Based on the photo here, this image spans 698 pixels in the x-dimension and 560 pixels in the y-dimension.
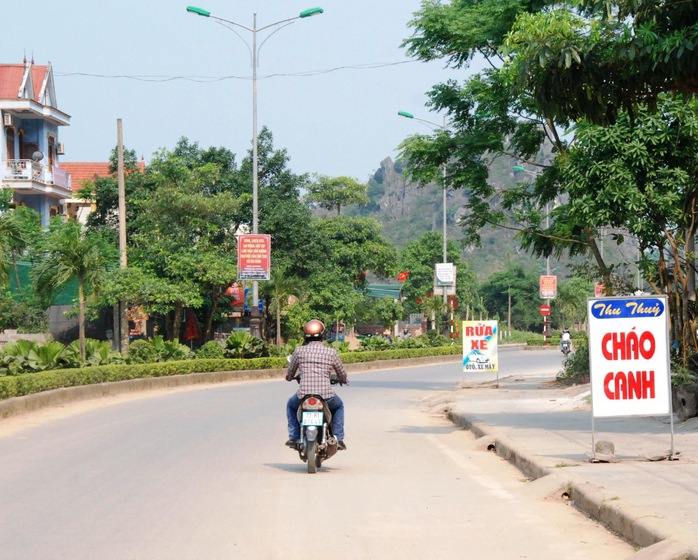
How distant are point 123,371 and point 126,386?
551 mm

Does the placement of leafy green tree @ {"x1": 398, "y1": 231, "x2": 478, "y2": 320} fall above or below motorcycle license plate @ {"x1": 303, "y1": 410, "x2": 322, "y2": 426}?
above

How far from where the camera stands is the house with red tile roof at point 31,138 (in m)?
46.0

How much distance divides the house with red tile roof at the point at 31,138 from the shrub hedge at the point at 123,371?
1469 cm

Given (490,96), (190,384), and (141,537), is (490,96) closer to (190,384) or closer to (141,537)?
(190,384)

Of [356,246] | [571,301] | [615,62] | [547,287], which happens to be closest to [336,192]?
[356,246]

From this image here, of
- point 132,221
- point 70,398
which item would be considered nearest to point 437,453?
→ point 70,398

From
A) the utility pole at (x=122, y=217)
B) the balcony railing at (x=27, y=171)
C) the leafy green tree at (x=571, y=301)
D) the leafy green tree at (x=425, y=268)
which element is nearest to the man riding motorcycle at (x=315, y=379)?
the utility pole at (x=122, y=217)

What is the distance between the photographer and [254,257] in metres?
36.6

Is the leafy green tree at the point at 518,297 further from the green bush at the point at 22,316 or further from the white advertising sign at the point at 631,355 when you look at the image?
the white advertising sign at the point at 631,355

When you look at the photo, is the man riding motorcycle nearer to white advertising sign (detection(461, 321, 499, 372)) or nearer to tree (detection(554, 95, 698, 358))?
tree (detection(554, 95, 698, 358))

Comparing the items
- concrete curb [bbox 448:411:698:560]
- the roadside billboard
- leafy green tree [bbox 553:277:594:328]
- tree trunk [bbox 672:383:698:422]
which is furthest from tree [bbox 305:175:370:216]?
concrete curb [bbox 448:411:698:560]

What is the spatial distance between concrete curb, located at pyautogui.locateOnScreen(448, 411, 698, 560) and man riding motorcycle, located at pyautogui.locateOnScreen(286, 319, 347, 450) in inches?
82.1

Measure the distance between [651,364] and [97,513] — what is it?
5683 millimetres

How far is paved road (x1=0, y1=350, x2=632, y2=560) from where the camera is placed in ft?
23.7
